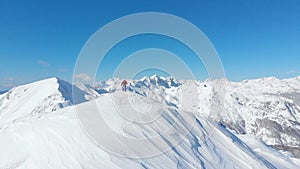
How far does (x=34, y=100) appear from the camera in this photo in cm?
9719

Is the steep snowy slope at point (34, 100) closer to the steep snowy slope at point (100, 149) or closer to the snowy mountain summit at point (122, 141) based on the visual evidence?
the snowy mountain summit at point (122, 141)

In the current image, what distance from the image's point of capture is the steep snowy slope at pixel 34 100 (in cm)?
8550

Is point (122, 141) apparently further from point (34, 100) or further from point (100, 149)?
point (34, 100)

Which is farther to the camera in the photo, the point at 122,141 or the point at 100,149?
the point at 122,141

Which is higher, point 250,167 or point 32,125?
point 32,125

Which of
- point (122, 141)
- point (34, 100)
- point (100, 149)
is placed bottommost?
point (100, 149)

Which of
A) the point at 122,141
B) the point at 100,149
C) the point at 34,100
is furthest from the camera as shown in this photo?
the point at 34,100

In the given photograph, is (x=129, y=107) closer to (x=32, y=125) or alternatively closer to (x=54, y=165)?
(x=32, y=125)

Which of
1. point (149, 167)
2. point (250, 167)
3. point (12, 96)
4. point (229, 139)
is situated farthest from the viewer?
point (12, 96)

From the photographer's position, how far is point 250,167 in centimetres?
2308

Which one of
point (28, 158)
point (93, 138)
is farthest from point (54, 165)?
point (93, 138)

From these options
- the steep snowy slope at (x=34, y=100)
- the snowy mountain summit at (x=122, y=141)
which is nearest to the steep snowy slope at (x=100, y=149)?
the snowy mountain summit at (x=122, y=141)

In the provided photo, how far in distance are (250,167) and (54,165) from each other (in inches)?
705

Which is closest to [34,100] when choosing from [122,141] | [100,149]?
[122,141]
